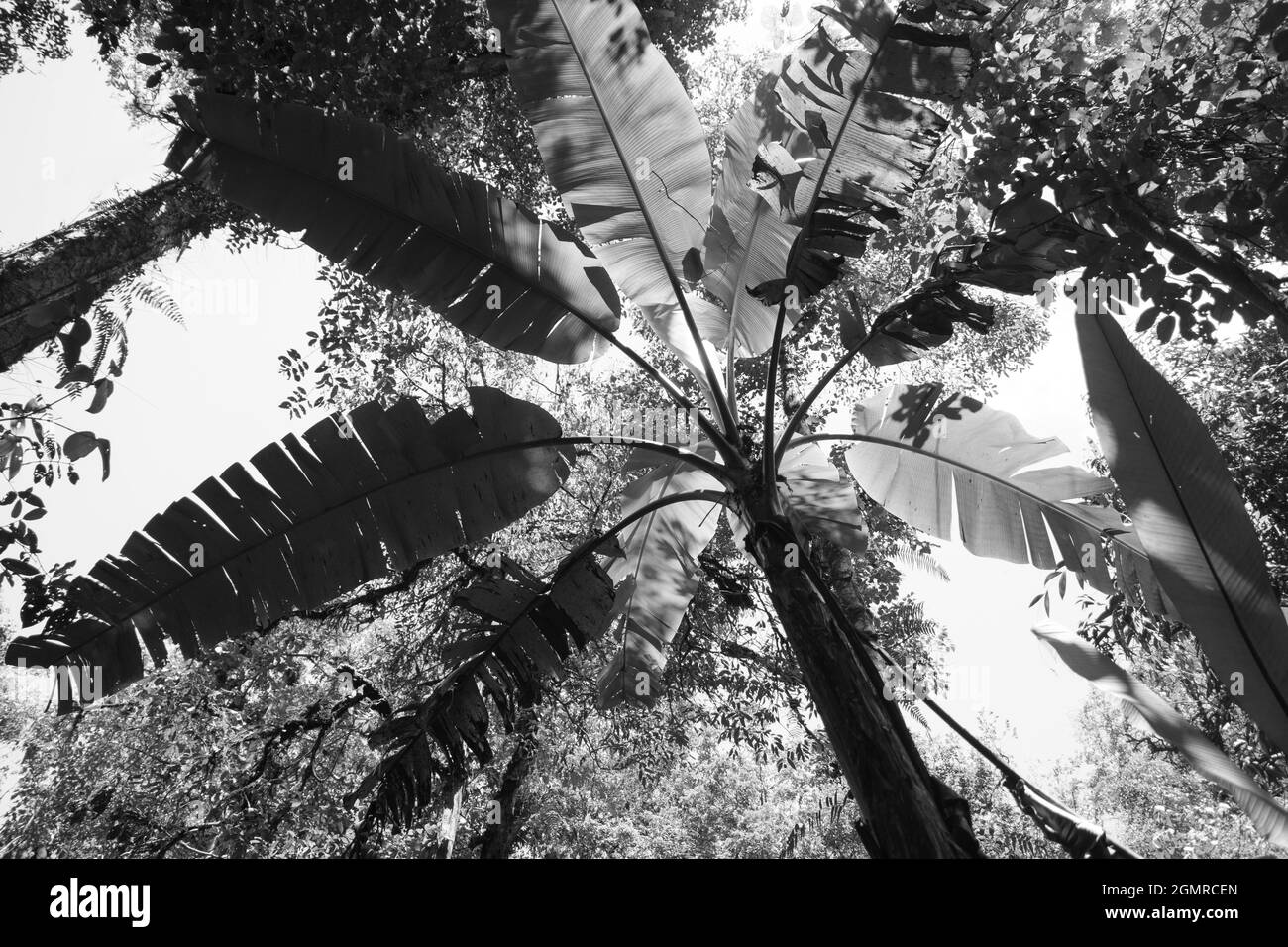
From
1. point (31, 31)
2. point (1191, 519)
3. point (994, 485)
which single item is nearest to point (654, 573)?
point (994, 485)

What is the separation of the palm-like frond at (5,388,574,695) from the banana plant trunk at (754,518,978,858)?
1325mm

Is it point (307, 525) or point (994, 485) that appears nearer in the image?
point (307, 525)

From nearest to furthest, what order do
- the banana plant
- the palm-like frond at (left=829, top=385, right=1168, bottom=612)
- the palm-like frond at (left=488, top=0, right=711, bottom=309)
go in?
the banana plant
the palm-like frond at (left=488, top=0, right=711, bottom=309)
the palm-like frond at (left=829, top=385, right=1168, bottom=612)

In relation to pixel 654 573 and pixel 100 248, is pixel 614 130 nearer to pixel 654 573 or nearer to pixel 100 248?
pixel 654 573

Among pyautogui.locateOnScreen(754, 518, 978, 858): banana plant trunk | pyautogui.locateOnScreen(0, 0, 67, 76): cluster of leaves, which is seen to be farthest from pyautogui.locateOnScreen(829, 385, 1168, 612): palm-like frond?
pyautogui.locateOnScreen(0, 0, 67, 76): cluster of leaves

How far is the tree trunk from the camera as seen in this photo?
488 centimetres

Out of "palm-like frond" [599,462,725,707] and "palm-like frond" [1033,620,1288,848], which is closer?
"palm-like frond" [1033,620,1288,848]

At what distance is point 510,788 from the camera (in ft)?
24.2

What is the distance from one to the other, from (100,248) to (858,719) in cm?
681

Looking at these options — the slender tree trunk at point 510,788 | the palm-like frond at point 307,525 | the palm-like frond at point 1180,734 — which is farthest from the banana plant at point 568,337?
the slender tree trunk at point 510,788

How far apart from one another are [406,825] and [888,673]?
1960 mm

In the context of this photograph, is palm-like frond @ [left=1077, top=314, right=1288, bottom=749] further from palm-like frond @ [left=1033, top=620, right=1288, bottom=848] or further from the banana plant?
the banana plant
